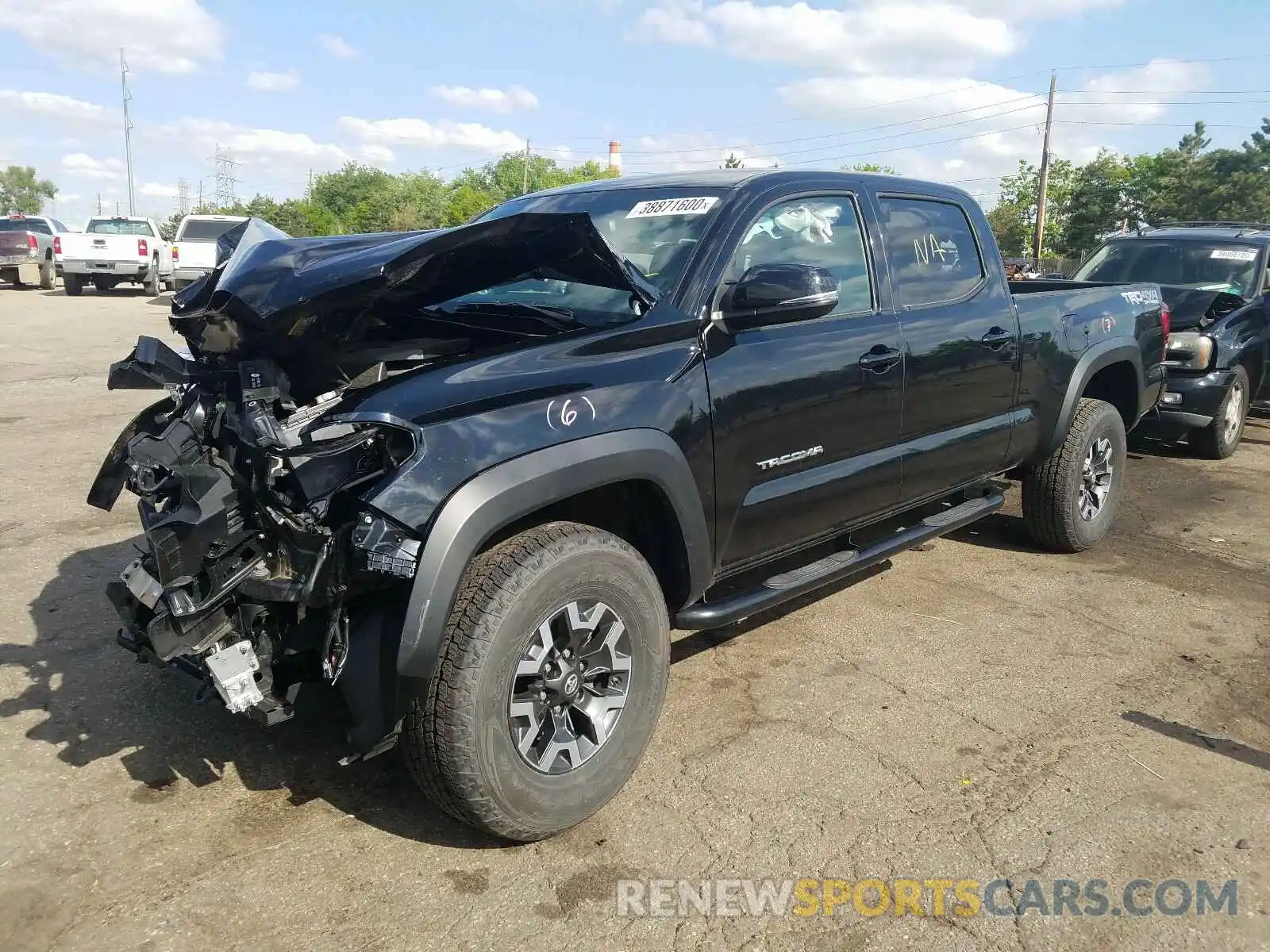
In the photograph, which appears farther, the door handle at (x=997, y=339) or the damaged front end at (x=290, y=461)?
the door handle at (x=997, y=339)

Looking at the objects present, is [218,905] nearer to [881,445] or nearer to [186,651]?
[186,651]

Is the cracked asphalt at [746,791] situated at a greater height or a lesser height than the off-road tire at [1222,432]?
lesser

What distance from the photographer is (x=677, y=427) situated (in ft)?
10.2

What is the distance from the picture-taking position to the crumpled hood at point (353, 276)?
2773 mm

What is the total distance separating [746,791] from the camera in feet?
10.3

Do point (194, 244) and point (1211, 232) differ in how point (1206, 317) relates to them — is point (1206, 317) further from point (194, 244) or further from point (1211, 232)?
point (194, 244)

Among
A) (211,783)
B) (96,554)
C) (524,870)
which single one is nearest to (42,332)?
(96,554)

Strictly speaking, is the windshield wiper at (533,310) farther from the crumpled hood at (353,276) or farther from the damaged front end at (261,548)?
the damaged front end at (261,548)

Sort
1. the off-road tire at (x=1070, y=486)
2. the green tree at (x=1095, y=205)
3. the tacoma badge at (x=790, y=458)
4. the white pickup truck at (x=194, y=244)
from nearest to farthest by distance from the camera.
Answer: the tacoma badge at (x=790, y=458), the off-road tire at (x=1070, y=486), the white pickup truck at (x=194, y=244), the green tree at (x=1095, y=205)

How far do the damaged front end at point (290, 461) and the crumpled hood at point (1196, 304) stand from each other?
7.02 metres

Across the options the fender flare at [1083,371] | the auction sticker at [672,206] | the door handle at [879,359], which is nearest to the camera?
the auction sticker at [672,206]

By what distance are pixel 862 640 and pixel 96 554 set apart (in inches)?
154

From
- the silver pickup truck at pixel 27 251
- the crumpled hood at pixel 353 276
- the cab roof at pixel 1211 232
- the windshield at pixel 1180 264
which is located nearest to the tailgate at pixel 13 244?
the silver pickup truck at pixel 27 251

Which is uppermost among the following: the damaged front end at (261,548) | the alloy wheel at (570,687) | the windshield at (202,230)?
the windshield at (202,230)
